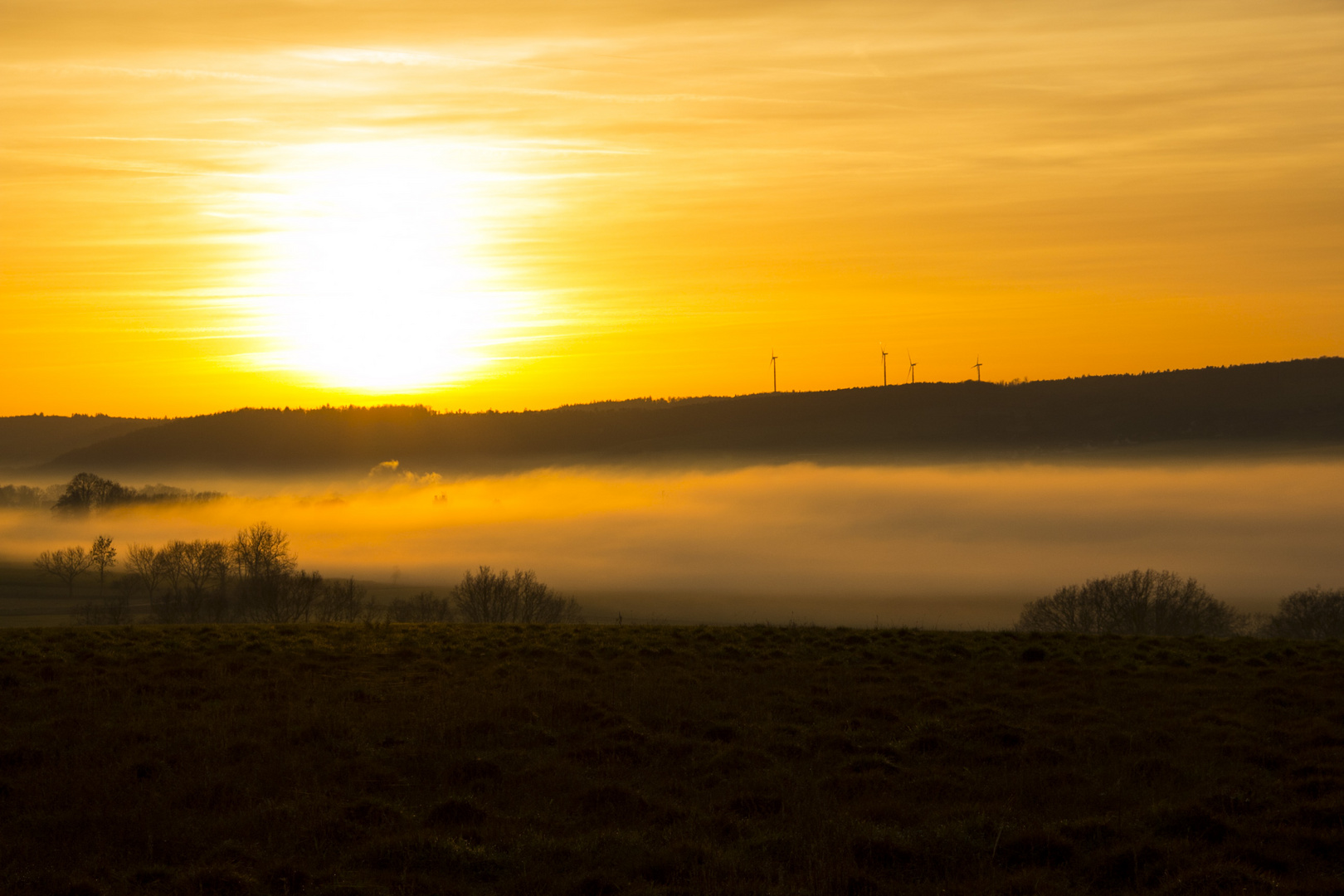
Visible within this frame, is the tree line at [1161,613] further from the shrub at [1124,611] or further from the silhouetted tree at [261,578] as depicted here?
the silhouetted tree at [261,578]

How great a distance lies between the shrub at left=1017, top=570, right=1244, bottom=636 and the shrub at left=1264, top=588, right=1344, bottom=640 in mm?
5711

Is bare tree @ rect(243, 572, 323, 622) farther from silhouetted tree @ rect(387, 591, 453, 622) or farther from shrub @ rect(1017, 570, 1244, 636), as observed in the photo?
shrub @ rect(1017, 570, 1244, 636)

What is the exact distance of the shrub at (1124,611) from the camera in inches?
4572

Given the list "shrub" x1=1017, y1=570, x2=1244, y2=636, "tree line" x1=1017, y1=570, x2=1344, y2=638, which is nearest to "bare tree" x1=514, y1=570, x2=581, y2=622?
"shrub" x1=1017, y1=570, x2=1244, y2=636

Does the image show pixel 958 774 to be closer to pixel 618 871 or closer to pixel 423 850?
pixel 618 871

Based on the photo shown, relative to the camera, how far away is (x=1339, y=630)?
110 metres

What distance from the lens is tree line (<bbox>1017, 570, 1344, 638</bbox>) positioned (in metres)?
115

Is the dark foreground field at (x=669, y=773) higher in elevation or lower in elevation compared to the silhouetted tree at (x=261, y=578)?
higher

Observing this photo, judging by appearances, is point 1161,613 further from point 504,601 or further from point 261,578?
point 261,578

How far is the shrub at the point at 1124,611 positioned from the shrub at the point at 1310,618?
571 centimetres

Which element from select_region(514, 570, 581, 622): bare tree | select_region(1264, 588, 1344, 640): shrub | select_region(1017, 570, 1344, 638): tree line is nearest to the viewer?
select_region(1264, 588, 1344, 640): shrub

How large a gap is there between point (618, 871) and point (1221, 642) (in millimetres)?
29354

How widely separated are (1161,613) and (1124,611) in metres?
5.89

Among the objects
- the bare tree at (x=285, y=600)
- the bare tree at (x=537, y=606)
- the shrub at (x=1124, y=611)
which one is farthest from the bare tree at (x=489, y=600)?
the shrub at (x=1124, y=611)
